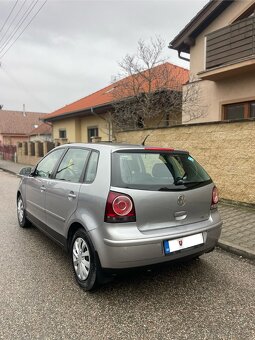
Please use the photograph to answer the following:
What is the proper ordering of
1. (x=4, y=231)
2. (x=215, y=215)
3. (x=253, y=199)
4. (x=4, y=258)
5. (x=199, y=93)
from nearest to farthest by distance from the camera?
(x=215, y=215), (x=4, y=258), (x=4, y=231), (x=253, y=199), (x=199, y=93)

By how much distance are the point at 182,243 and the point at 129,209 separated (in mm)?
689

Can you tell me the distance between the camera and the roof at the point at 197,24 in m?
9.96

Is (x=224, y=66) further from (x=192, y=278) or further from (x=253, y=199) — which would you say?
(x=192, y=278)

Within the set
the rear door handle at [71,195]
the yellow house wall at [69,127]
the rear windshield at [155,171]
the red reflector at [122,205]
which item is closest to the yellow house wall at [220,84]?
the rear windshield at [155,171]

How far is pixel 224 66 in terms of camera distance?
340 inches

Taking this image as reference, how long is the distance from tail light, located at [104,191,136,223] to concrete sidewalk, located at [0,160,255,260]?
2.10 m

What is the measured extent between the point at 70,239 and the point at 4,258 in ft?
3.79

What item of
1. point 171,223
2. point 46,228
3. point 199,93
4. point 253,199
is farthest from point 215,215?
point 199,93

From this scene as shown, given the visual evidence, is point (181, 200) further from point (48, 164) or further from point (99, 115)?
point (99, 115)

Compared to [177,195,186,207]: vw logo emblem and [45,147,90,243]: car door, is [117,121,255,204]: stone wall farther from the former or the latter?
[45,147,90,243]: car door

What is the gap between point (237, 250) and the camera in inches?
160

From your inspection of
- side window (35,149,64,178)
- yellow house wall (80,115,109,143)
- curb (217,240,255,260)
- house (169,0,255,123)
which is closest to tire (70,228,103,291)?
side window (35,149,64,178)

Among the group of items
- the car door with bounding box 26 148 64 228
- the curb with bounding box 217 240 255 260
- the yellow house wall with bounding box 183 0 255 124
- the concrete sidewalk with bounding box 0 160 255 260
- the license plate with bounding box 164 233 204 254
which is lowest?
the curb with bounding box 217 240 255 260

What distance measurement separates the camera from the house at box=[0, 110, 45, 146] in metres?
40.7
